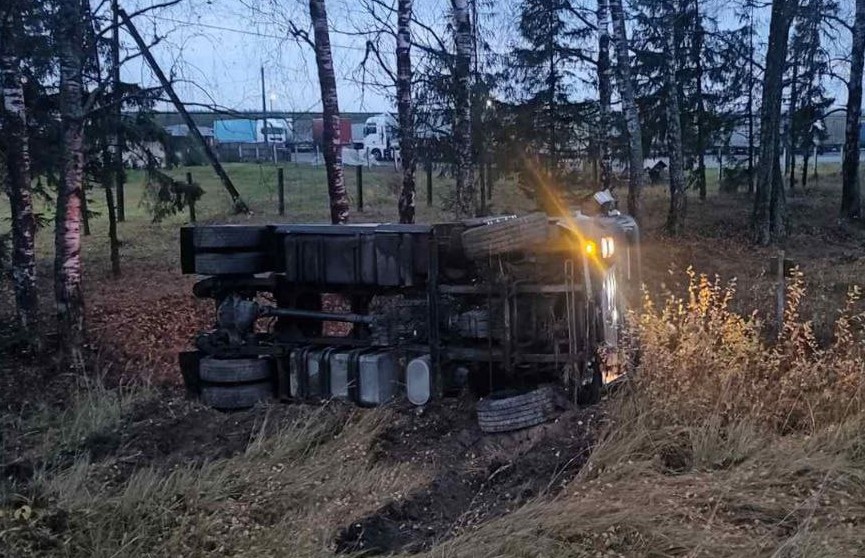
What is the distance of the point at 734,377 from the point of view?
498cm

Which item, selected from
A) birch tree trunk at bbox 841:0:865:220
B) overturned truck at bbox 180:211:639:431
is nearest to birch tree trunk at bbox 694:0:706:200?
birch tree trunk at bbox 841:0:865:220

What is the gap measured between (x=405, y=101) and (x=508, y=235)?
737cm

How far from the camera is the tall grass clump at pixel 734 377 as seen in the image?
15.5ft

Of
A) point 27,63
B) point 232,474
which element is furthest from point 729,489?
point 27,63

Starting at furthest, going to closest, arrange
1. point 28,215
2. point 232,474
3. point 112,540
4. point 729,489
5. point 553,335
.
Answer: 1. point 28,215
2. point 553,335
3. point 232,474
4. point 729,489
5. point 112,540

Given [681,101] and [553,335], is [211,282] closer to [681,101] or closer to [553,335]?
→ [553,335]

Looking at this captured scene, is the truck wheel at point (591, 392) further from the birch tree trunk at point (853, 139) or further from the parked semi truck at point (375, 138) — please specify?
the parked semi truck at point (375, 138)

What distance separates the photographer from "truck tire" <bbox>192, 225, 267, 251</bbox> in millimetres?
6105

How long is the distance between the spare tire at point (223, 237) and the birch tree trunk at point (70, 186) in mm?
2200

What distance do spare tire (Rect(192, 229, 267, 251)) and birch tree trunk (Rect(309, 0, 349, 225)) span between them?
4727 mm

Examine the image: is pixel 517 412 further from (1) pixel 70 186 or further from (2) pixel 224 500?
(1) pixel 70 186

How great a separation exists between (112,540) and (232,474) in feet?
2.99

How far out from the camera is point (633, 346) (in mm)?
5594

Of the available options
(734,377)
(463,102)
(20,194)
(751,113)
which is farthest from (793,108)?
(20,194)
